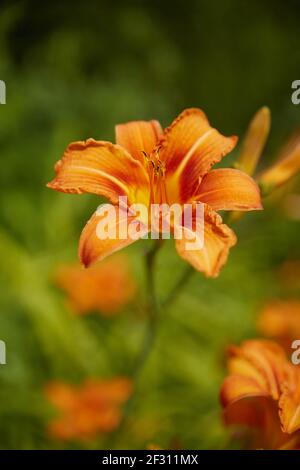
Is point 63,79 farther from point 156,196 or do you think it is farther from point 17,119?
point 156,196

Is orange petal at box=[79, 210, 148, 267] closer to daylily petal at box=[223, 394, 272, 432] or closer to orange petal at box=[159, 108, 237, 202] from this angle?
orange petal at box=[159, 108, 237, 202]

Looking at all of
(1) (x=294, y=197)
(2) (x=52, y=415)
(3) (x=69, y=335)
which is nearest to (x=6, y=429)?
(2) (x=52, y=415)

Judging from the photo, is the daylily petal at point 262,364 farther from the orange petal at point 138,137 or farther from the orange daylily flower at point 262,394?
the orange petal at point 138,137

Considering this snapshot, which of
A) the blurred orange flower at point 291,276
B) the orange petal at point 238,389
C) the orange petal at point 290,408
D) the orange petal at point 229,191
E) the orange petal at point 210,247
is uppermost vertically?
the blurred orange flower at point 291,276

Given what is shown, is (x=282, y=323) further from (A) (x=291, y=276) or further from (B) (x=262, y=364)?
(B) (x=262, y=364)

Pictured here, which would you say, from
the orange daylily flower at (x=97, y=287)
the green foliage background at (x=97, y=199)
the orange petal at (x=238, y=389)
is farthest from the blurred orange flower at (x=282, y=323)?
the orange petal at (x=238, y=389)

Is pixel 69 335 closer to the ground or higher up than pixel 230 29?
closer to the ground
